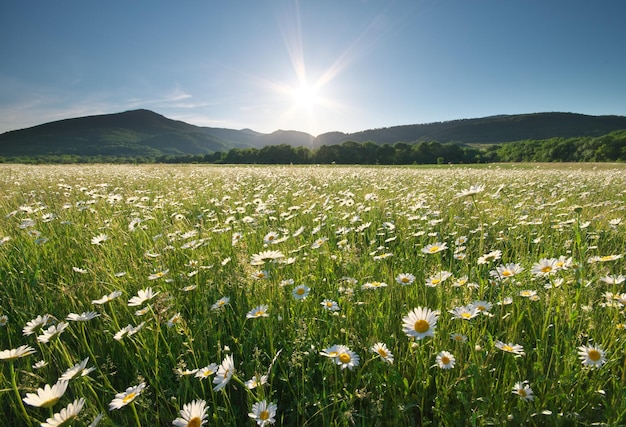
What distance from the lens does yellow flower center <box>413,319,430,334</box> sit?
1.53 m

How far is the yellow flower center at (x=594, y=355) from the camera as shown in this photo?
147cm

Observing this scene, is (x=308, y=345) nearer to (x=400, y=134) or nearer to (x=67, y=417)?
(x=67, y=417)

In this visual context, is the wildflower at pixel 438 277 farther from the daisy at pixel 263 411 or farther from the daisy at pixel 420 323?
the daisy at pixel 263 411

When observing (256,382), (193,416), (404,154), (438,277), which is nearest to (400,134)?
(404,154)

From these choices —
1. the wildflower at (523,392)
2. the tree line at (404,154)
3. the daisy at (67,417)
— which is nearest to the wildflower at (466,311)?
the wildflower at (523,392)

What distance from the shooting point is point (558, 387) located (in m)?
1.57

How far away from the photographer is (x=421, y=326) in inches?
61.4

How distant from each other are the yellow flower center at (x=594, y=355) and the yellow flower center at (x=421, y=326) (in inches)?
29.8

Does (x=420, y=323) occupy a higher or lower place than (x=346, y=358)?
higher

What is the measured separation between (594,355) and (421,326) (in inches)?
31.5

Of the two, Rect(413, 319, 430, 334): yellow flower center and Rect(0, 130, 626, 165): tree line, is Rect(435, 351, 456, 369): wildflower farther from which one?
Rect(0, 130, 626, 165): tree line

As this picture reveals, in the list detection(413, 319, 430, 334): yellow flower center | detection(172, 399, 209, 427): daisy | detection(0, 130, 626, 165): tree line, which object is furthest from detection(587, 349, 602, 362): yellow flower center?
detection(0, 130, 626, 165): tree line

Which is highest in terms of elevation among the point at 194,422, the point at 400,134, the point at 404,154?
the point at 400,134

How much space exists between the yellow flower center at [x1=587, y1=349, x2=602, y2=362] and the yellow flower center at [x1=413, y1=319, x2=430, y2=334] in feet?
2.48
